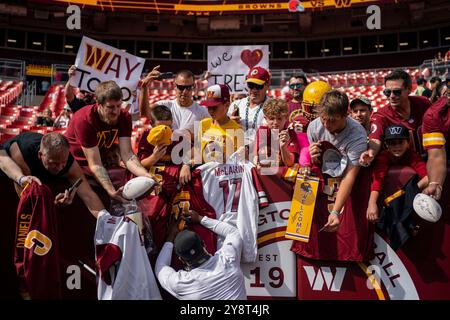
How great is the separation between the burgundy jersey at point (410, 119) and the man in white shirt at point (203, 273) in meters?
1.51

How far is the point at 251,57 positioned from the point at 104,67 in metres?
2.36

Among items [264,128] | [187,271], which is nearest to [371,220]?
[264,128]

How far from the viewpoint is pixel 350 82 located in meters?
21.1

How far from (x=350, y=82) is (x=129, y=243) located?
63.0 ft

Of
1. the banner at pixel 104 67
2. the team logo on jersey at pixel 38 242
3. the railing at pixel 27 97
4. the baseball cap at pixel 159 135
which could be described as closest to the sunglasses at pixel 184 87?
the baseball cap at pixel 159 135

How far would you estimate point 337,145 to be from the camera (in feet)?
11.7

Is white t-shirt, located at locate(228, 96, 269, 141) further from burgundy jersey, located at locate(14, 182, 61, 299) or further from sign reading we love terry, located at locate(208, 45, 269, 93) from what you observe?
sign reading we love terry, located at locate(208, 45, 269, 93)

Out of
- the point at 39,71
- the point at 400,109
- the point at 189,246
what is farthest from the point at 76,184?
the point at 39,71

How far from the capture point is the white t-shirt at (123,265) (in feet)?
11.6

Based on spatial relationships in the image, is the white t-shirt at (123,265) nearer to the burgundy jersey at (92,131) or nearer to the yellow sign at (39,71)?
the burgundy jersey at (92,131)

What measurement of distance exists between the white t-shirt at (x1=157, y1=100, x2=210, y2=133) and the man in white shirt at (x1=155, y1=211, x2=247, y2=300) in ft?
5.12

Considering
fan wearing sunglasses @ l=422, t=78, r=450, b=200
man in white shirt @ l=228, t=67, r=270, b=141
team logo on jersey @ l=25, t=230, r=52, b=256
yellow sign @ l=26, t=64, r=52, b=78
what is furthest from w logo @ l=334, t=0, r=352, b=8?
team logo on jersey @ l=25, t=230, r=52, b=256

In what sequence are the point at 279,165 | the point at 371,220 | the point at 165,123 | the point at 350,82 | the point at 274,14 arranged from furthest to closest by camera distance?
the point at 274,14
the point at 350,82
the point at 165,123
the point at 279,165
the point at 371,220

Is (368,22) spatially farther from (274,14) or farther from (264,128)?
(264,128)
